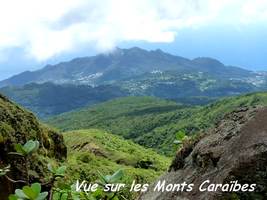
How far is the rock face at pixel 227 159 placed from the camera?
184 inches

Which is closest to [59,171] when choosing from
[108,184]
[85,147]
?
[108,184]

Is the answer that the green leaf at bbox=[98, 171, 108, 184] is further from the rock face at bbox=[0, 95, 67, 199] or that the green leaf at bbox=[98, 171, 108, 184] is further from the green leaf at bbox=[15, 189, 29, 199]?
the rock face at bbox=[0, 95, 67, 199]

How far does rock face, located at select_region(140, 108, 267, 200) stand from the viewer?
468cm

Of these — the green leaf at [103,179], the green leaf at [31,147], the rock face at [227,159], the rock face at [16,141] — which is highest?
the green leaf at [31,147]

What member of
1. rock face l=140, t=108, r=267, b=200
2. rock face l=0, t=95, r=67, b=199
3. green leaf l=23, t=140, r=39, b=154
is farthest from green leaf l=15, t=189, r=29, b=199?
rock face l=0, t=95, r=67, b=199

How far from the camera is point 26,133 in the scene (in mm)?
14969

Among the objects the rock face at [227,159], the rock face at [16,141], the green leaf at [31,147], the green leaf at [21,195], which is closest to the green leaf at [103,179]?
the green leaf at [31,147]

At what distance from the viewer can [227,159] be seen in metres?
5.23

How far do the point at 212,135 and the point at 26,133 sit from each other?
9.46 metres

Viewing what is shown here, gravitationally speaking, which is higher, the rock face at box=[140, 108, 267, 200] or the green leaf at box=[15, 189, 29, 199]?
the green leaf at box=[15, 189, 29, 199]

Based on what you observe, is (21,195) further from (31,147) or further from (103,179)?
(103,179)

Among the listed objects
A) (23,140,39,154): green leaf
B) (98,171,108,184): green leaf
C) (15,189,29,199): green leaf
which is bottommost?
(98,171,108,184): green leaf

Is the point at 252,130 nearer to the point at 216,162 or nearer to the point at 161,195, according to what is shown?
the point at 216,162

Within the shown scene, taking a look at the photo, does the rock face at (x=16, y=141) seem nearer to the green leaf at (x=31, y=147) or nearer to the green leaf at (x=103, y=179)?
the green leaf at (x=103, y=179)
